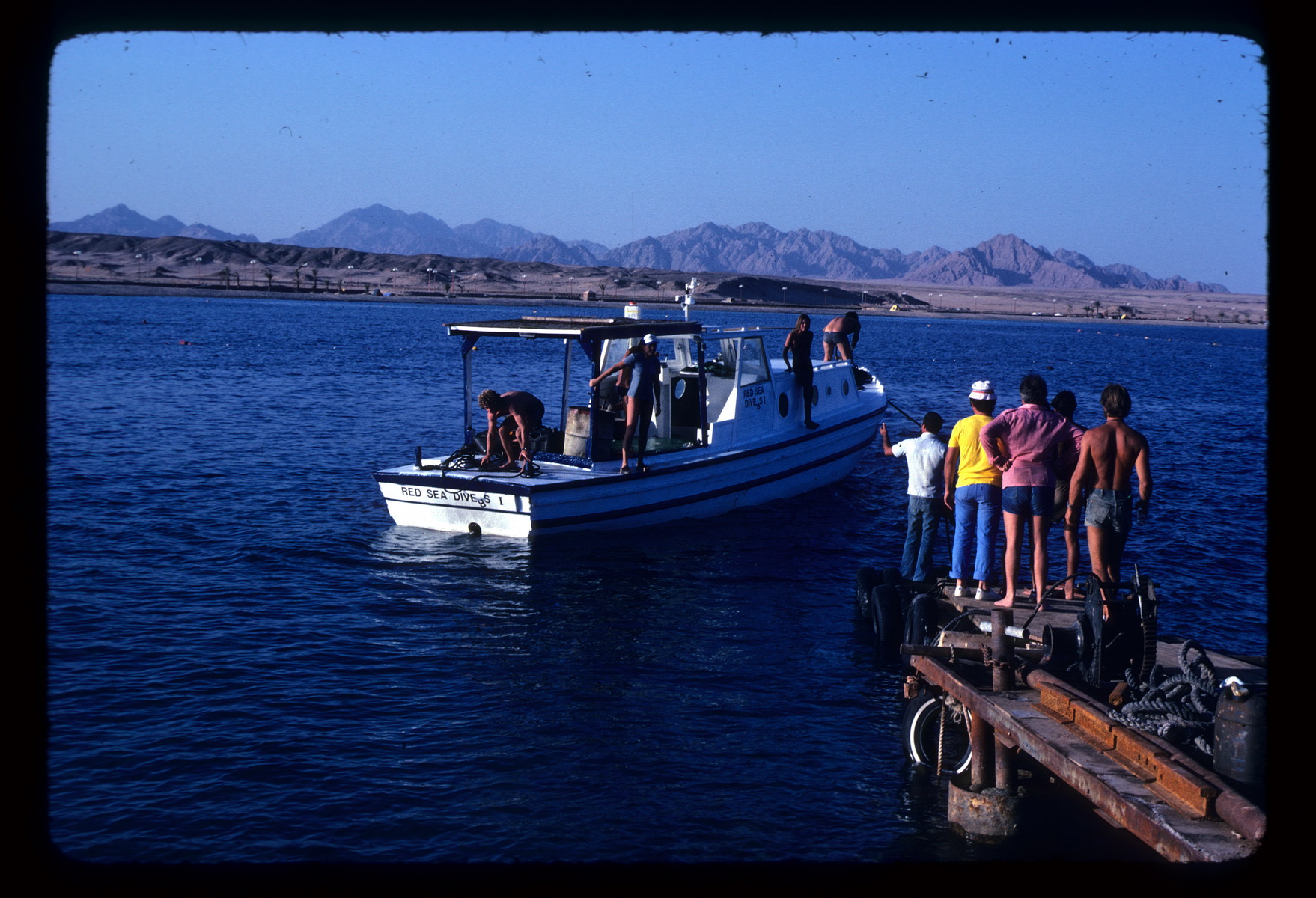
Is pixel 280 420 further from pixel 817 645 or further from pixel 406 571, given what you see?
pixel 817 645

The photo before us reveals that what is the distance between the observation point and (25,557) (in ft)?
11.7

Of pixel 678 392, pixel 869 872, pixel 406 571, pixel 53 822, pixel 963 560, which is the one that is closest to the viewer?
pixel 869 872

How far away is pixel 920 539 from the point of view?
13.4 metres

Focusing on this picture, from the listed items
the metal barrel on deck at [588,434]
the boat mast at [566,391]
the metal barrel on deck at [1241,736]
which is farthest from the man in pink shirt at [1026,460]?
the boat mast at [566,391]

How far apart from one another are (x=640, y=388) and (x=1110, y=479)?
812 cm

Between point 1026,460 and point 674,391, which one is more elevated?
point 674,391

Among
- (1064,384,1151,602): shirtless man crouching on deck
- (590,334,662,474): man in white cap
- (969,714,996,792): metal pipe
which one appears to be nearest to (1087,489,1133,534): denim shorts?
(1064,384,1151,602): shirtless man crouching on deck

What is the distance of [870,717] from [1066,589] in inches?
104

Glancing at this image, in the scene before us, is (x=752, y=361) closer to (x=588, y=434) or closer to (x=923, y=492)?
(x=588, y=434)

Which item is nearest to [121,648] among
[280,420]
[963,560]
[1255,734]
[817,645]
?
[817,645]

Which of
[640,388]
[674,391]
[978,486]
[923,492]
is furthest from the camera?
[674,391]

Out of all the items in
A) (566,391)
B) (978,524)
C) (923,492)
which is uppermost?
(566,391)

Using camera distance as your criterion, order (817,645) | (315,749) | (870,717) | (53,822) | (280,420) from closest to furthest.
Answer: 1. (53,822)
2. (315,749)
3. (870,717)
4. (817,645)
5. (280,420)

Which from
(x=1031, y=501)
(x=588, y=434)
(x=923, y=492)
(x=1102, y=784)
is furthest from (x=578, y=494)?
(x=1102, y=784)
